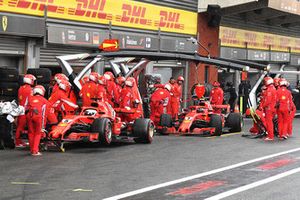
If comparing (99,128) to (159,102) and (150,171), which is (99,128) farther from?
(159,102)

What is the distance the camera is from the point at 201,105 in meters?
16.9

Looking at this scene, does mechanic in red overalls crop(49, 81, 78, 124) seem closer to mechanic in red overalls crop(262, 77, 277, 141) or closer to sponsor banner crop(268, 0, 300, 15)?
mechanic in red overalls crop(262, 77, 277, 141)

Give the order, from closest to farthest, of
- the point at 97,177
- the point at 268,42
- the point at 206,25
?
the point at 97,177 < the point at 206,25 < the point at 268,42

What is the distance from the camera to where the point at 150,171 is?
9422 millimetres

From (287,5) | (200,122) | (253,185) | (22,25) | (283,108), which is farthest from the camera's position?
(287,5)

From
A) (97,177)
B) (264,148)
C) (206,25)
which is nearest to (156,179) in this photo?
(97,177)

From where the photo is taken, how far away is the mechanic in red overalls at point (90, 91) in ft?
43.4

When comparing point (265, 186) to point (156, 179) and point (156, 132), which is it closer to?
Result: point (156, 179)

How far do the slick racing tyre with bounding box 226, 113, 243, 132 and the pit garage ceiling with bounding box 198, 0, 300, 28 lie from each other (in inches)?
402

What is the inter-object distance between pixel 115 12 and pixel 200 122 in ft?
23.4

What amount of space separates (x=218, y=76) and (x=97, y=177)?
21.9 m

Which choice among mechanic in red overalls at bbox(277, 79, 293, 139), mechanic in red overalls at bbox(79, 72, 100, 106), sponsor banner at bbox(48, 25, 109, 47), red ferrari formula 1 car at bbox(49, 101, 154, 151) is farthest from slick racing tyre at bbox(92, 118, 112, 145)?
sponsor banner at bbox(48, 25, 109, 47)

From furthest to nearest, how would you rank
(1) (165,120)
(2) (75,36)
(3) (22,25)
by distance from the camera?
(2) (75,36), (3) (22,25), (1) (165,120)

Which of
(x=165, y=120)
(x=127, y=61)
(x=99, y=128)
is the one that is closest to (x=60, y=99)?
(x=99, y=128)
